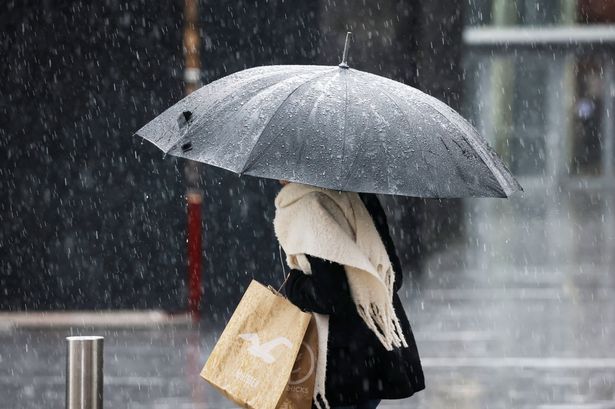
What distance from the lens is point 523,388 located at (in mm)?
8375

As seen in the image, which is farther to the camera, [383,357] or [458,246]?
[458,246]

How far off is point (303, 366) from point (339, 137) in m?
0.80

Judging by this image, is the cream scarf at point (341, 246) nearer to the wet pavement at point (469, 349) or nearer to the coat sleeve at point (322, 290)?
the coat sleeve at point (322, 290)

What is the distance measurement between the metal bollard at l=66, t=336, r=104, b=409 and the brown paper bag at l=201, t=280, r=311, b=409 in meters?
0.42

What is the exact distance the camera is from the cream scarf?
4.32 metres

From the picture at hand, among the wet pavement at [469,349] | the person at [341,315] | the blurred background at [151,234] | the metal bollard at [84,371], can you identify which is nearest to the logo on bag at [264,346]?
the person at [341,315]

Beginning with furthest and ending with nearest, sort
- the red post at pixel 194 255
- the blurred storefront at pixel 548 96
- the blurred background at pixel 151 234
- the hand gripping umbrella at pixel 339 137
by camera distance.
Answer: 1. the blurred storefront at pixel 548 96
2. the red post at pixel 194 255
3. the blurred background at pixel 151 234
4. the hand gripping umbrella at pixel 339 137

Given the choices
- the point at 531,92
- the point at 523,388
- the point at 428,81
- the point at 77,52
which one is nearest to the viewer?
the point at 523,388

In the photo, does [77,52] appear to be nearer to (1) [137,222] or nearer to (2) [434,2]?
(1) [137,222]

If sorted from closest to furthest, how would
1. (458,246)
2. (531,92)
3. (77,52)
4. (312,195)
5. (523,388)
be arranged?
(312,195) → (523,388) → (77,52) → (458,246) → (531,92)

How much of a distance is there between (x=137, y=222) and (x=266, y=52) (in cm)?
184

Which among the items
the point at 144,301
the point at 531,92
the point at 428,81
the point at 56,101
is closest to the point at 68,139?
the point at 56,101

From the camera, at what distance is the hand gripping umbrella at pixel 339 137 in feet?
14.1

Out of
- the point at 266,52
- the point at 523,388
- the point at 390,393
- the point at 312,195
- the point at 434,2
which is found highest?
the point at 434,2
